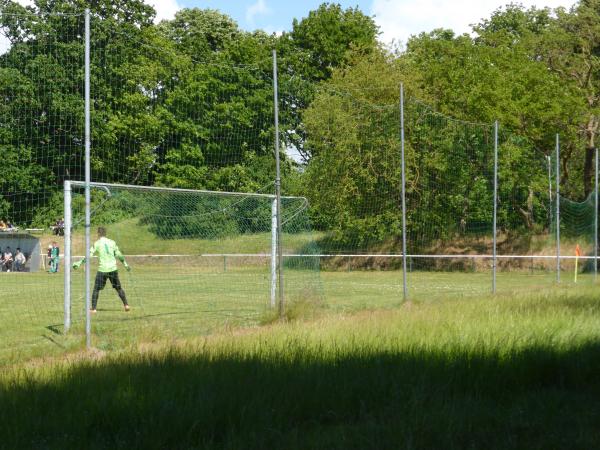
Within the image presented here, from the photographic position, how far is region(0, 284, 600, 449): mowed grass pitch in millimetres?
6102

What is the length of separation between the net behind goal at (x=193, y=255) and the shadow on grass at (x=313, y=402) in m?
5.22

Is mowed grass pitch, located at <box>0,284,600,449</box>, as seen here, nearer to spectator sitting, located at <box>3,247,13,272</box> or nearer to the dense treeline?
the dense treeline

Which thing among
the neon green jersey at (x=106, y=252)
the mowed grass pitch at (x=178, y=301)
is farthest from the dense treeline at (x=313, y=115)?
the neon green jersey at (x=106, y=252)

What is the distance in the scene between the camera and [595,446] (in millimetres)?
6016

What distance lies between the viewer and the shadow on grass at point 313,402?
19.9 ft

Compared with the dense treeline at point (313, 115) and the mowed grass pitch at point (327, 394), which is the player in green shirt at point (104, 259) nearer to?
the dense treeline at point (313, 115)

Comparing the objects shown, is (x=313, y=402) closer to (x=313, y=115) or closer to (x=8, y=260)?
(x=313, y=115)

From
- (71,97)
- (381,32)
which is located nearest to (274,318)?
(71,97)

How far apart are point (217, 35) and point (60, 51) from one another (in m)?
51.2

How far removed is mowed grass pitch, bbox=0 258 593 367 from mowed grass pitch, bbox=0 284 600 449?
3.38 meters

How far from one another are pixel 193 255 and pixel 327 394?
12.8 meters

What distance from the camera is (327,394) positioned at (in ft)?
24.1

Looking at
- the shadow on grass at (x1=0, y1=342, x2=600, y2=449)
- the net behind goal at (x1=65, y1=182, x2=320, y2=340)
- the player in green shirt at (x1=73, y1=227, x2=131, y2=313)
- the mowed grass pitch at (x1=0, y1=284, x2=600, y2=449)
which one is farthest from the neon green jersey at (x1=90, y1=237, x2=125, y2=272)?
the shadow on grass at (x1=0, y1=342, x2=600, y2=449)

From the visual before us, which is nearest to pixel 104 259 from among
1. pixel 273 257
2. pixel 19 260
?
pixel 273 257
